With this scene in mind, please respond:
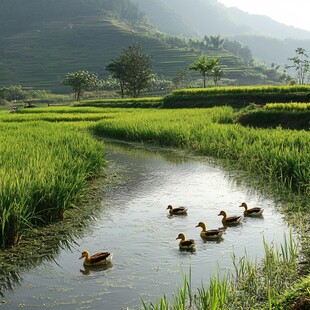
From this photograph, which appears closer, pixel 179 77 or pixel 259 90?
pixel 259 90

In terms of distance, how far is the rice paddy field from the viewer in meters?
8.28

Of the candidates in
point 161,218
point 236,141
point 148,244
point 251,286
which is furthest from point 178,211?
point 236,141

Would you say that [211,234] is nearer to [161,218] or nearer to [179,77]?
[161,218]

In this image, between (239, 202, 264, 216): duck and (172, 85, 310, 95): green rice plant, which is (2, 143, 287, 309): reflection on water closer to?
(239, 202, 264, 216): duck

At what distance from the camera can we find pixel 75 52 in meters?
144

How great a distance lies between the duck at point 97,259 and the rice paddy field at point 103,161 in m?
1.52

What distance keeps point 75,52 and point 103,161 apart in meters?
136

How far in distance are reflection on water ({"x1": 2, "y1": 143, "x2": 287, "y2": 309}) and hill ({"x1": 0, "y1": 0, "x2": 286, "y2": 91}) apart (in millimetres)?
99140

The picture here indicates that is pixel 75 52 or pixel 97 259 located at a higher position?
pixel 75 52

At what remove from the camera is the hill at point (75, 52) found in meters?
120

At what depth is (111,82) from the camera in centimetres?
9294

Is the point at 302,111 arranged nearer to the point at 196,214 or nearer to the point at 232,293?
the point at 196,214

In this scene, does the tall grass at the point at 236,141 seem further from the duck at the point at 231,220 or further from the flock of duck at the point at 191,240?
the duck at the point at 231,220

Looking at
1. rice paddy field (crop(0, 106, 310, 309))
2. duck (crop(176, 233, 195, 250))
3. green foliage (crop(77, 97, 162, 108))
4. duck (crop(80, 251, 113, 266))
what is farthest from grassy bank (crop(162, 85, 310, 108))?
duck (crop(80, 251, 113, 266))
